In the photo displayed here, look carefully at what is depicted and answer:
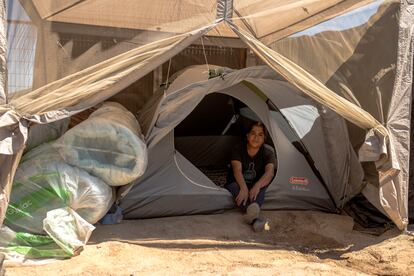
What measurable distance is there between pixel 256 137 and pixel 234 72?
2.49 ft

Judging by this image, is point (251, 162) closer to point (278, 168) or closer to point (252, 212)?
point (278, 168)

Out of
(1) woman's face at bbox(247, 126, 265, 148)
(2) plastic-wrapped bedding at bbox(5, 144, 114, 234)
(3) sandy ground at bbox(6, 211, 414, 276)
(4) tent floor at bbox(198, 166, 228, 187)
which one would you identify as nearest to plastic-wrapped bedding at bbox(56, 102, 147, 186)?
(2) plastic-wrapped bedding at bbox(5, 144, 114, 234)

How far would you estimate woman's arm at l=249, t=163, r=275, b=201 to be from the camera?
5672 mm

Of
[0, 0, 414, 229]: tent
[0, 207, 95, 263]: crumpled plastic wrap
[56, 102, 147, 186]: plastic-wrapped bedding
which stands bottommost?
[0, 207, 95, 263]: crumpled plastic wrap

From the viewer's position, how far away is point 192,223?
5.35 meters

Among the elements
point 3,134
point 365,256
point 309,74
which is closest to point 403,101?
point 309,74

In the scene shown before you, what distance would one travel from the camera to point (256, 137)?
5836mm

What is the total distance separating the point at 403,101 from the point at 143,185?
2.46 metres

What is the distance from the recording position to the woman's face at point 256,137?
19.1 ft

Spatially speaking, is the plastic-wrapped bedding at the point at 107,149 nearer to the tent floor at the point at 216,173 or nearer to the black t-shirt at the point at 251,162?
the black t-shirt at the point at 251,162

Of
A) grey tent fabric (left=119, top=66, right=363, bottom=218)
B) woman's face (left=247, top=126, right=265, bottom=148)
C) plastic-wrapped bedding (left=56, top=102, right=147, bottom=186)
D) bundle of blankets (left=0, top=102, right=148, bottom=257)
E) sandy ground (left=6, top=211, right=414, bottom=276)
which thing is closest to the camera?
sandy ground (left=6, top=211, right=414, bottom=276)

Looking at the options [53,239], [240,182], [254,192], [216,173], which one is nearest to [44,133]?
[53,239]

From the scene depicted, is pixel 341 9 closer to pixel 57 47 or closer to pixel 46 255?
pixel 57 47

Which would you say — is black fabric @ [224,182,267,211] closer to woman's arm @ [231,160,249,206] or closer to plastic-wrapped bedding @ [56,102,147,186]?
woman's arm @ [231,160,249,206]
